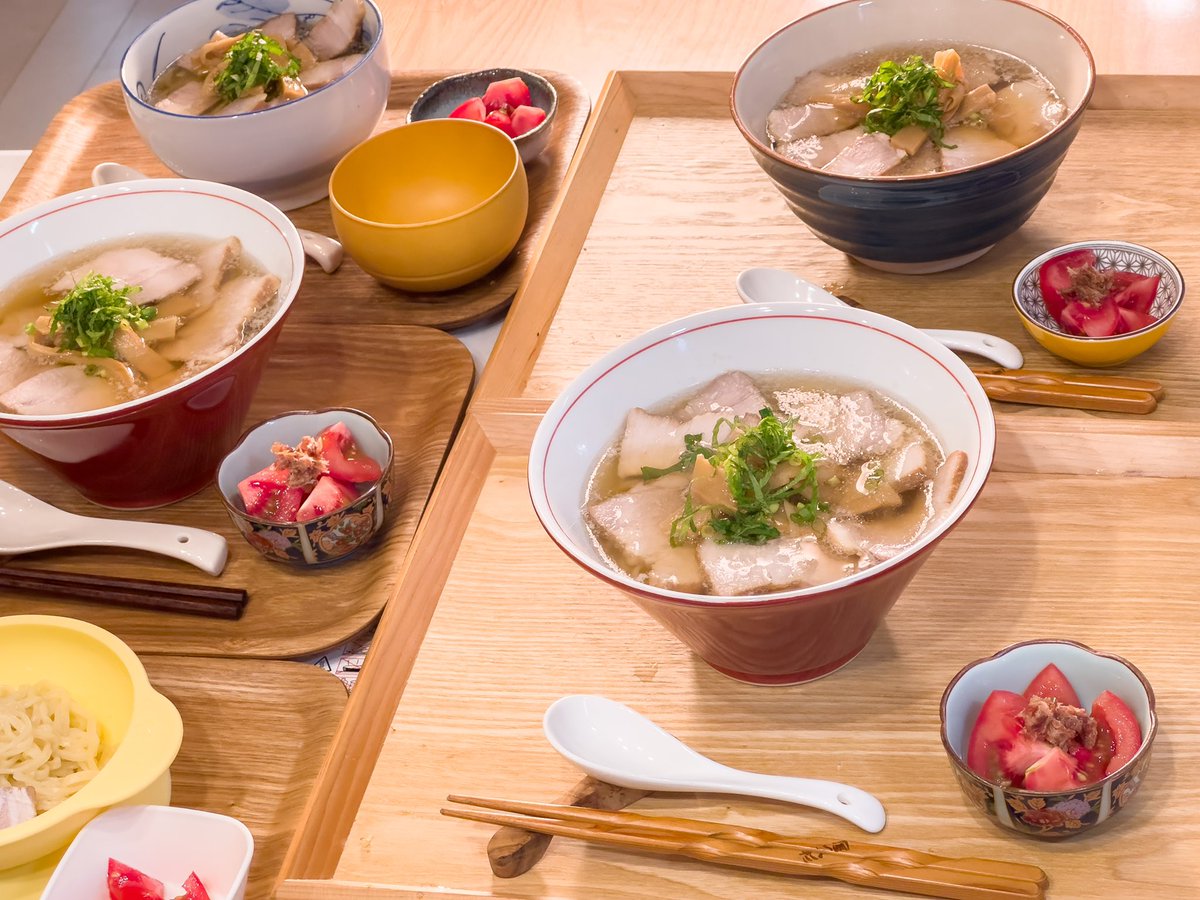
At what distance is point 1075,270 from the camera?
158cm

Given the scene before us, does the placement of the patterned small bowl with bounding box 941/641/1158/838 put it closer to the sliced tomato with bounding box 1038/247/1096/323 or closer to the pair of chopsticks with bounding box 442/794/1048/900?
the pair of chopsticks with bounding box 442/794/1048/900

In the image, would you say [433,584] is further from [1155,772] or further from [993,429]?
[1155,772]

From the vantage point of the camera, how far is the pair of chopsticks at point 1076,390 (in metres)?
1.47

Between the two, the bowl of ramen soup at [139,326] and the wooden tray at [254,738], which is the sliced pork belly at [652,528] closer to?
the wooden tray at [254,738]

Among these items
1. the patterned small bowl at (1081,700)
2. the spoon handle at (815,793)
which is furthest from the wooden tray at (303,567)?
the patterned small bowl at (1081,700)

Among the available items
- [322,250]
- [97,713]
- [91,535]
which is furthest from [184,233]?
[97,713]

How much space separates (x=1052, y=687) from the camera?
1127mm

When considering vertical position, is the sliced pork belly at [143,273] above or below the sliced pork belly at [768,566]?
below

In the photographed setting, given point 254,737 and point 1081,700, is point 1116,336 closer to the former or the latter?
point 1081,700

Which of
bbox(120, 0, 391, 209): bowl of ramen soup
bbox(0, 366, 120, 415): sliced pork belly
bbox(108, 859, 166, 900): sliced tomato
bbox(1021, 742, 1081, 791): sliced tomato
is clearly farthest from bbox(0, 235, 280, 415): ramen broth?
bbox(1021, 742, 1081, 791): sliced tomato

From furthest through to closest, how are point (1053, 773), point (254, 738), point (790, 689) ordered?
1. point (254, 738)
2. point (790, 689)
3. point (1053, 773)

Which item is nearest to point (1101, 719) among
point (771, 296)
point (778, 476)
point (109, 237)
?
point (778, 476)

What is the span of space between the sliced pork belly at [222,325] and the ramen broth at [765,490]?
667mm

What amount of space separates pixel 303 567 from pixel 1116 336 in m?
1.07
